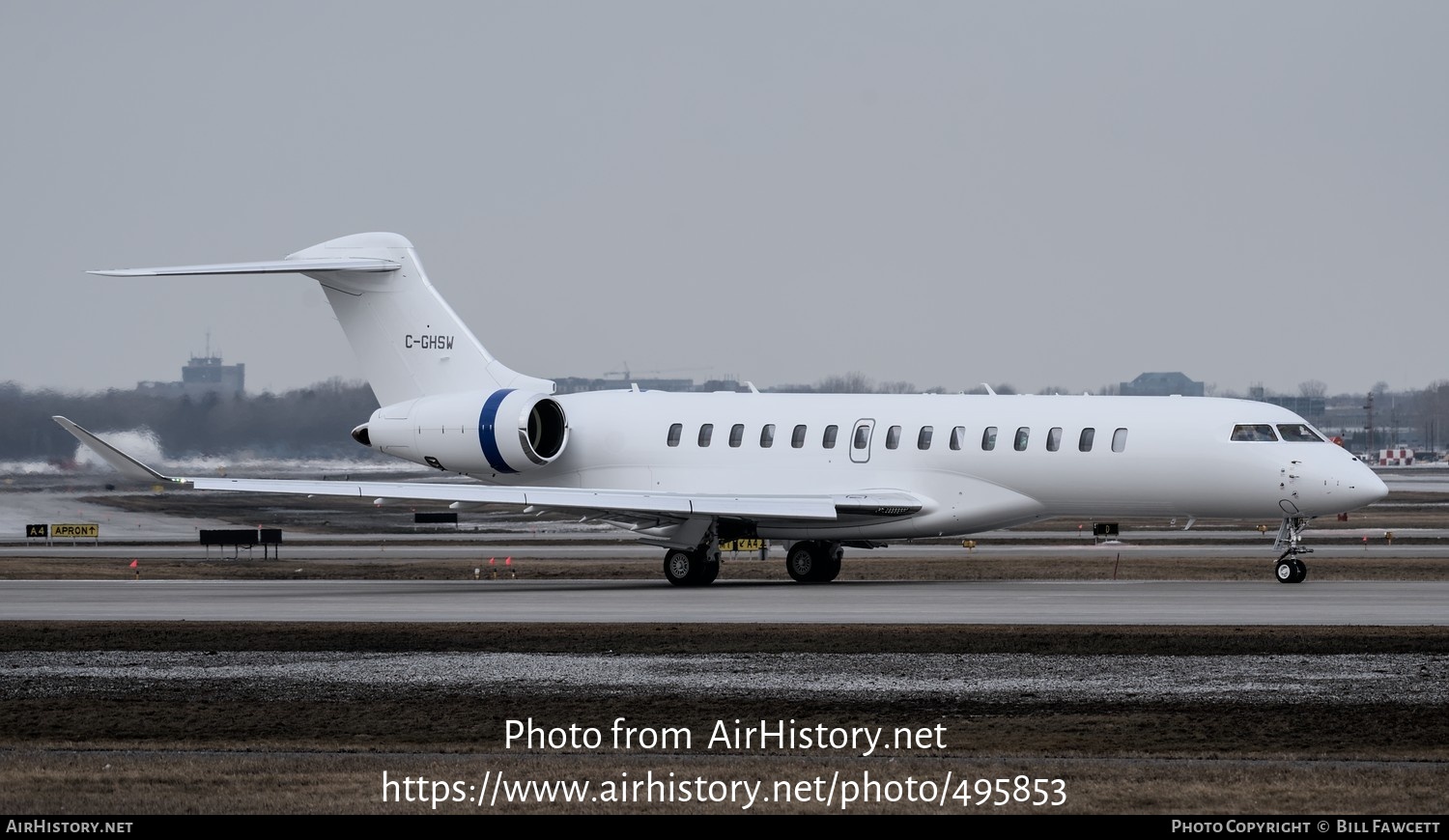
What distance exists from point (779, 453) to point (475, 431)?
586 cm

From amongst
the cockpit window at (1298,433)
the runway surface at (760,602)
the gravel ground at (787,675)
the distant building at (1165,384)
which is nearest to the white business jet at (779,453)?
the cockpit window at (1298,433)

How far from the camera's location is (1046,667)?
19.0 meters

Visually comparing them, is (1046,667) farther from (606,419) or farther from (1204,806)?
(606,419)

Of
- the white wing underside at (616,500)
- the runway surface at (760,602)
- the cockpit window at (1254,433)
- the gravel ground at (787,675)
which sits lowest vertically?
the runway surface at (760,602)

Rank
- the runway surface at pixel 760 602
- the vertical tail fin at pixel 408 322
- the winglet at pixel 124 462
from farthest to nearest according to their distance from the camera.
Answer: the vertical tail fin at pixel 408 322 < the winglet at pixel 124 462 < the runway surface at pixel 760 602

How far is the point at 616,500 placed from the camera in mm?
32094

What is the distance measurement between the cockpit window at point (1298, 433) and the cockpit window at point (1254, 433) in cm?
20

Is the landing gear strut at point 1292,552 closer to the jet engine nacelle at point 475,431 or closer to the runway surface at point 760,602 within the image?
the runway surface at point 760,602

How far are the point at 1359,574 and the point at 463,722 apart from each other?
76.1ft

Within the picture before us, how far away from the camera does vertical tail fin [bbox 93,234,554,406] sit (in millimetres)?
37469

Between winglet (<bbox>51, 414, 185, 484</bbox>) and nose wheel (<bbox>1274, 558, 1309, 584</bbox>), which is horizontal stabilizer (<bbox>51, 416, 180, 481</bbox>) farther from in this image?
nose wheel (<bbox>1274, 558, 1309, 584</bbox>)

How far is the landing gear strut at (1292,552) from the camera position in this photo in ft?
102

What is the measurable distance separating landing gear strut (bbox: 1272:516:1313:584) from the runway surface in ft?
0.91

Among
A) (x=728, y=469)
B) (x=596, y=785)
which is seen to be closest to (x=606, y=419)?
(x=728, y=469)
